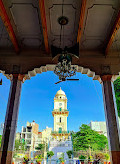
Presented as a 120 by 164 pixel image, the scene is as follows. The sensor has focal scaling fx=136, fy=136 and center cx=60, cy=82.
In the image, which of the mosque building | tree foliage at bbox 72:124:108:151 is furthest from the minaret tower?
tree foliage at bbox 72:124:108:151

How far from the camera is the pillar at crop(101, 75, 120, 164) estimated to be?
301 cm

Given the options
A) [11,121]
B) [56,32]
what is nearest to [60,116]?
[11,121]

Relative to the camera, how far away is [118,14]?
302cm

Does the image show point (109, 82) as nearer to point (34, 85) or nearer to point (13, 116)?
point (13, 116)

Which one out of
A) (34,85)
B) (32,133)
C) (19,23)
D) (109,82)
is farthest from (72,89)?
(19,23)

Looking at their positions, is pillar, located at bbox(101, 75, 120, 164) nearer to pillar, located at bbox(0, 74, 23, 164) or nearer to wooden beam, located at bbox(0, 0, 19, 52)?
pillar, located at bbox(0, 74, 23, 164)

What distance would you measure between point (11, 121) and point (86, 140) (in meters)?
7.62

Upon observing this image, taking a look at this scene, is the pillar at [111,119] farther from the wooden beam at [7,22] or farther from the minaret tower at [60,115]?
the minaret tower at [60,115]

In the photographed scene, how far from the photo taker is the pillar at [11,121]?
119 inches

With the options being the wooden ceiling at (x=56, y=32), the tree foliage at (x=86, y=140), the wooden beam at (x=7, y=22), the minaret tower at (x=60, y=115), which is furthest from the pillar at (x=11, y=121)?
the minaret tower at (x=60, y=115)

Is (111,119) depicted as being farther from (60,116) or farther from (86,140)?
(60,116)

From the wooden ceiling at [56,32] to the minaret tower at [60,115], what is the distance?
40.6 feet

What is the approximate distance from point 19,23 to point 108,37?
244 centimetres

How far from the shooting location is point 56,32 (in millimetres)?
3709
